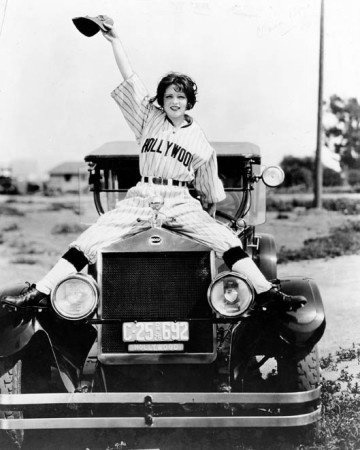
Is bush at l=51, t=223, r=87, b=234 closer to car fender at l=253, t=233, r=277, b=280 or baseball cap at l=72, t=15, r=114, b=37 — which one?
car fender at l=253, t=233, r=277, b=280

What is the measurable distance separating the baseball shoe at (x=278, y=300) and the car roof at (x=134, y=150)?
1.86m

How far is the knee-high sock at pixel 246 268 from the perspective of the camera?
325 cm

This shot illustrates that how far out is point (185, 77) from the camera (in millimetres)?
3662

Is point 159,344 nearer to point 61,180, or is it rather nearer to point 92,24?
point 92,24

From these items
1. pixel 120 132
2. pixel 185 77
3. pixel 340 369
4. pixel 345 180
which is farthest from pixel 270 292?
pixel 345 180

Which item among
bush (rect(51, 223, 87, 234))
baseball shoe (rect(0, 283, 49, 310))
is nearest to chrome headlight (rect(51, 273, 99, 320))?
baseball shoe (rect(0, 283, 49, 310))

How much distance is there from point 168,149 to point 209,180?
429mm

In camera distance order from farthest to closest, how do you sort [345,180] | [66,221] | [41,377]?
1. [66,221]
2. [345,180]
3. [41,377]

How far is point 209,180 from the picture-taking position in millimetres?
4004

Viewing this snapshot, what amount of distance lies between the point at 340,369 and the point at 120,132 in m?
4.93

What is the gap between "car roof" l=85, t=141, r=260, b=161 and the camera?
4.95 meters

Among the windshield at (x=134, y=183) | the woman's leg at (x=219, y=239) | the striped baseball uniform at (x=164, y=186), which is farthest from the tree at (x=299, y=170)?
the woman's leg at (x=219, y=239)

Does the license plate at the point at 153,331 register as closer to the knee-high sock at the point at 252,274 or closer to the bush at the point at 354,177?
the knee-high sock at the point at 252,274

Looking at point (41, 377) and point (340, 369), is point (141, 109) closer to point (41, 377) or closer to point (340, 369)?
point (41, 377)
